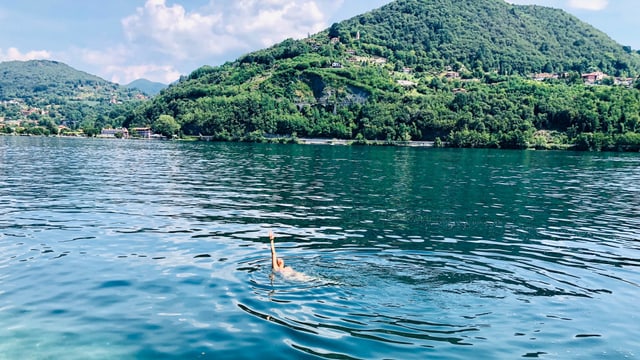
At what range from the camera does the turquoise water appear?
45.3 ft

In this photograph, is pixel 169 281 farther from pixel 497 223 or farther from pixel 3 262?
pixel 497 223

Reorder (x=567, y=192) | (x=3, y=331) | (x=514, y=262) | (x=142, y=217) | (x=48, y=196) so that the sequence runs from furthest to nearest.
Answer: (x=567, y=192) → (x=48, y=196) → (x=142, y=217) → (x=514, y=262) → (x=3, y=331)

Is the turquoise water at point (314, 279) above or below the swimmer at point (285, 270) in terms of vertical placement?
below

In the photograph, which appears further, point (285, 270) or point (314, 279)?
point (285, 270)

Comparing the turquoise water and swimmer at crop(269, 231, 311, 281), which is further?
swimmer at crop(269, 231, 311, 281)

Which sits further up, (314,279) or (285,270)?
(285,270)

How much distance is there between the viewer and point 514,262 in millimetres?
22859

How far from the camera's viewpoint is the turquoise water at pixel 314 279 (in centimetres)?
1382

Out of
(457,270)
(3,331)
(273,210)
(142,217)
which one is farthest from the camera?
(273,210)

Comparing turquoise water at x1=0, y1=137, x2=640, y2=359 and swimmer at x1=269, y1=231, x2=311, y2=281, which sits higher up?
swimmer at x1=269, y1=231, x2=311, y2=281

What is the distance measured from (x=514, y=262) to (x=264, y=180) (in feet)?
124

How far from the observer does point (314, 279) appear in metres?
19.2

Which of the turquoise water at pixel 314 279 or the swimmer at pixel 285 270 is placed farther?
the swimmer at pixel 285 270

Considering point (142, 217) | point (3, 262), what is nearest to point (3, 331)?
point (3, 262)
